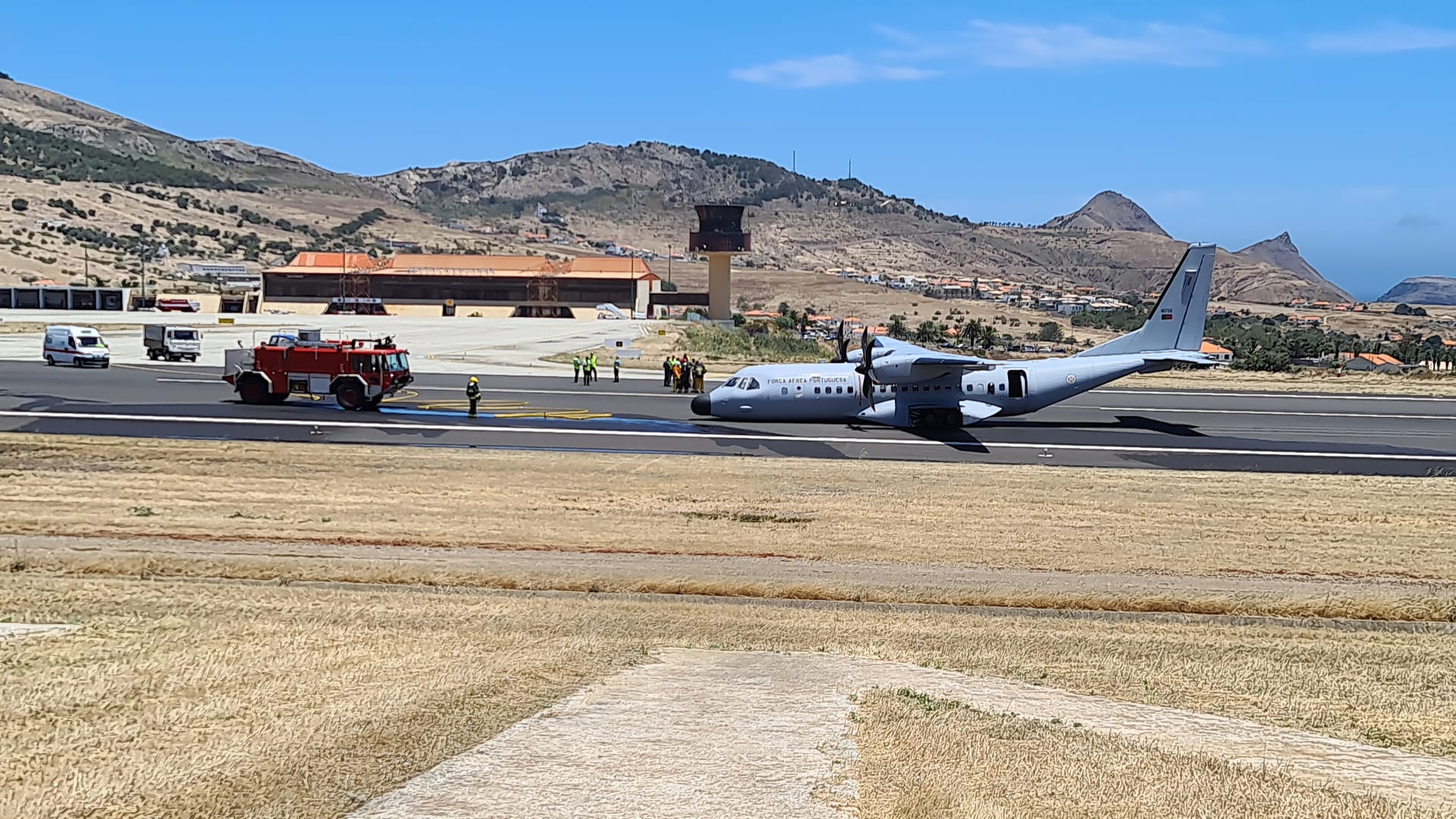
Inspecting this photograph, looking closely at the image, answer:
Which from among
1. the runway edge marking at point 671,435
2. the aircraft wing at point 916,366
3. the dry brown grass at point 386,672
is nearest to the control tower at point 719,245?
the aircraft wing at point 916,366

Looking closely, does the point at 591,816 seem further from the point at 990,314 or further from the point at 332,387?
the point at 990,314

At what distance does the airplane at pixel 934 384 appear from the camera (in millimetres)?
40875

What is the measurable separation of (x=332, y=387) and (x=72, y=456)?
40.5ft

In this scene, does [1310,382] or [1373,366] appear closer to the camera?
[1310,382]

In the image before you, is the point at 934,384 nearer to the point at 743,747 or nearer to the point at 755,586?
the point at 755,586

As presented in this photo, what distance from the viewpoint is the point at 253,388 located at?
43562mm

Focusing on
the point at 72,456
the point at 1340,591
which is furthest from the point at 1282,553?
the point at 72,456

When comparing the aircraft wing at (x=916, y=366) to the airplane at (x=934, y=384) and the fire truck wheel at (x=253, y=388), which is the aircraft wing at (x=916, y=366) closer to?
the airplane at (x=934, y=384)

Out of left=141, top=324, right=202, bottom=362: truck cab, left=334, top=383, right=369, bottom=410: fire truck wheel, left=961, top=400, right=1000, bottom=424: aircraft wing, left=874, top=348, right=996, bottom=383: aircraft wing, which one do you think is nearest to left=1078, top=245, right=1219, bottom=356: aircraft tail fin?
left=961, top=400, right=1000, bottom=424: aircraft wing

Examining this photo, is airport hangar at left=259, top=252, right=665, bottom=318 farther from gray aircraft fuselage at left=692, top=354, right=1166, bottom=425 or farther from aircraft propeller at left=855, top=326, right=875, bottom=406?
aircraft propeller at left=855, top=326, right=875, bottom=406

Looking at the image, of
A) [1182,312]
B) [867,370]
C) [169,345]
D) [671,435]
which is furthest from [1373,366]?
[169,345]

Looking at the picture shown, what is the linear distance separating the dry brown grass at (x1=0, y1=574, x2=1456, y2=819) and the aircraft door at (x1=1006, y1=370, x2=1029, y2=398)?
2407 centimetres

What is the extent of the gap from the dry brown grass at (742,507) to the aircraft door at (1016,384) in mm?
7960

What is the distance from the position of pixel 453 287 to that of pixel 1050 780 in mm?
132259
